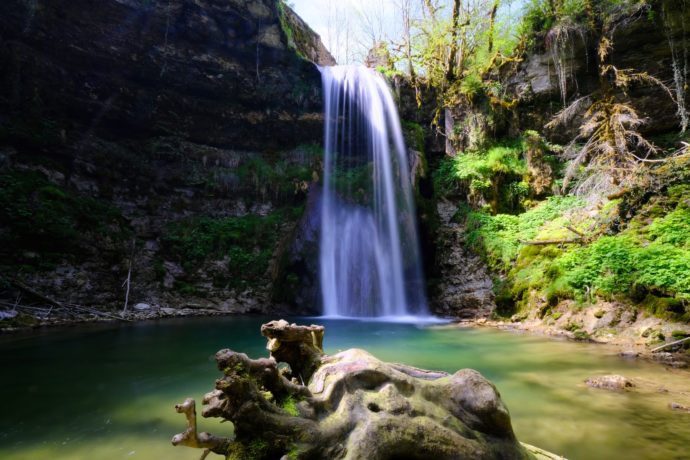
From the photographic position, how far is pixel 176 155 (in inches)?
634

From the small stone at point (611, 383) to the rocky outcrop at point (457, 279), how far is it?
21.0 ft

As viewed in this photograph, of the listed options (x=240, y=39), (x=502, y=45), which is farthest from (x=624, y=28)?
(x=240, y=39)

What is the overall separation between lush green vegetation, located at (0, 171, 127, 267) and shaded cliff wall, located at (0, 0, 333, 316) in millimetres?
43

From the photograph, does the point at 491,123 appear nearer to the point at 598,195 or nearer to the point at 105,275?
the point at 598,195

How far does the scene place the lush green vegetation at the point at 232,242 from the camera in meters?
14.1

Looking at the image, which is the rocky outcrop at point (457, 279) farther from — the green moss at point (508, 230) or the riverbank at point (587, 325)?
the riverbank at point (587, 325)

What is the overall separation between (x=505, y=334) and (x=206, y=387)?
21.1 feet

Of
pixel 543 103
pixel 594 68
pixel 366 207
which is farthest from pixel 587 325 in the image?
pixel 594 68

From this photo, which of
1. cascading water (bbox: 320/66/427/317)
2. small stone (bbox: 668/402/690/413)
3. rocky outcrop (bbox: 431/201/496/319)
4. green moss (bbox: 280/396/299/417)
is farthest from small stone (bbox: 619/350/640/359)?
cascading water (bbox: 320/66/427/317)

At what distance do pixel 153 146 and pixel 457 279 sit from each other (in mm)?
13913

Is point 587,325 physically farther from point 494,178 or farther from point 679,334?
point 494,178

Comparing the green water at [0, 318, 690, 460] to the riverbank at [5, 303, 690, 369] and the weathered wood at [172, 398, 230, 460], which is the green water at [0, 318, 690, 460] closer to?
the riverbank at [5, 303, 690, 369]

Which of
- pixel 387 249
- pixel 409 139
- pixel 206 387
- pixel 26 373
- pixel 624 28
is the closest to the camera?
pixel 206 387

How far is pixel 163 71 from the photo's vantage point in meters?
14.9
